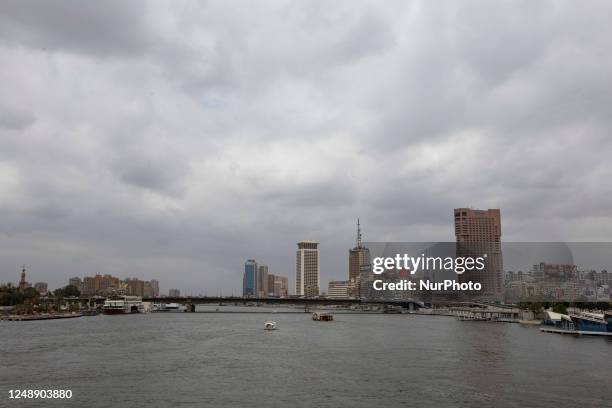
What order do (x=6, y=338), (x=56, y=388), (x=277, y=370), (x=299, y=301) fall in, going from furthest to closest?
(x=299, y=301) → (x=6, y=338) → (x=277, y=370) → (x=56, y=388)

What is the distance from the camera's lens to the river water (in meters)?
36.5

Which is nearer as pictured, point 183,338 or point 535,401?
point 535,401

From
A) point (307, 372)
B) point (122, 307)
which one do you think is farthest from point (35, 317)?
point (307, 372)

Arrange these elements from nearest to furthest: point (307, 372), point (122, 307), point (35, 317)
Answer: point (307, 372)
point (35, 317)
point (122, 307)

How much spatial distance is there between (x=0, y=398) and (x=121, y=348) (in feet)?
99.6

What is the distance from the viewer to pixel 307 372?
48.0 metres

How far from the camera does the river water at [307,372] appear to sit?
36.5m

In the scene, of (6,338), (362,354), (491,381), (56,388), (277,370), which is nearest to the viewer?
(56,388)

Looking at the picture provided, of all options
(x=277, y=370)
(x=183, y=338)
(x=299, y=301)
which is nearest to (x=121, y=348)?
(x=183, y=338)

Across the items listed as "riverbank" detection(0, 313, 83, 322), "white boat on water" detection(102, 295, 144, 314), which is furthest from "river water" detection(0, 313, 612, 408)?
"white boat on water" detection(102, 295, 144, 314)

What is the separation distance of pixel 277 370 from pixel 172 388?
482 inches

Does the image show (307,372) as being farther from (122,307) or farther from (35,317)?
(122,307)

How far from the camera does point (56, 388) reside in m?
38.7

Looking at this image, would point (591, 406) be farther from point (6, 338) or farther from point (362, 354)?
point (6, 338)
